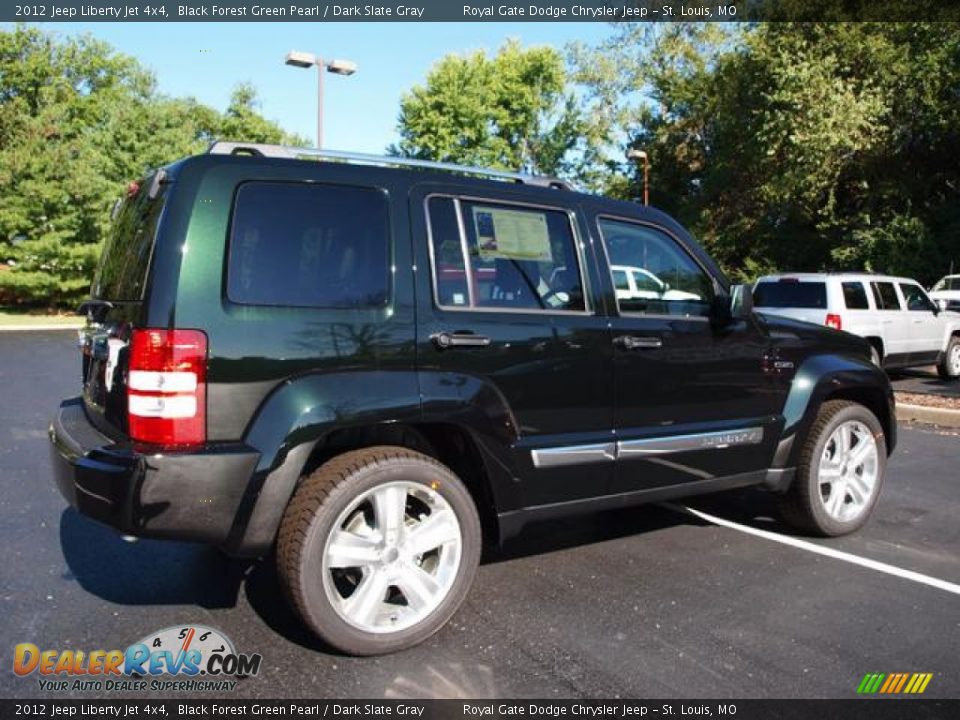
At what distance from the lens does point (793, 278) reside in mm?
11156

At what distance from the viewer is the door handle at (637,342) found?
3.80 metres

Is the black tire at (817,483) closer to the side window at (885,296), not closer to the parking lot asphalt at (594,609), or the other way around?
the parking lot asphalt at (594,609)

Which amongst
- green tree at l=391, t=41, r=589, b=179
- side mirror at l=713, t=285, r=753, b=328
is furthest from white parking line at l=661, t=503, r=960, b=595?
green tree at l=391, t=41, r=589, b=179

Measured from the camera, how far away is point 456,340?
10.8 ft

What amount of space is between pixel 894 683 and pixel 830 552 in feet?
5.04

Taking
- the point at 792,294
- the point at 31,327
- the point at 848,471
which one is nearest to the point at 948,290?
the point at 792,294

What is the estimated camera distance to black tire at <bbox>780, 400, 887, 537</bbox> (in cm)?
456

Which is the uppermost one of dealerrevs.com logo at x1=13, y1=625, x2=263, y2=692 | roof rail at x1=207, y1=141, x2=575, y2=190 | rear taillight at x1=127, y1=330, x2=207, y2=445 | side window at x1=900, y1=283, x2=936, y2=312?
roof rail at x1=207, y1=141, x2=575, y2=190

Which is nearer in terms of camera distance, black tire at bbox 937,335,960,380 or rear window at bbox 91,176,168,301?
rear window at bbox 91,176,168,301

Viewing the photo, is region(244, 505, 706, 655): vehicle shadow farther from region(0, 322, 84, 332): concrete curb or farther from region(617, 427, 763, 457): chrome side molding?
region(0, 322, 84, 332): concrete curb

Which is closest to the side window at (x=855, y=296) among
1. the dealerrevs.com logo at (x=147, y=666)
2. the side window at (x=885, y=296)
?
the side window at (x=885, y=296)

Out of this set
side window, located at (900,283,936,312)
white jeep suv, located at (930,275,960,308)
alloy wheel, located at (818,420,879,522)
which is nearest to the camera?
alloy wheel, located at (818,420,879,522)

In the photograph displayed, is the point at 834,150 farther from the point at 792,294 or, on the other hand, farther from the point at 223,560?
the point at 223,560

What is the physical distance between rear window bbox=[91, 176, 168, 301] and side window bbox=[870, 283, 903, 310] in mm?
10691
